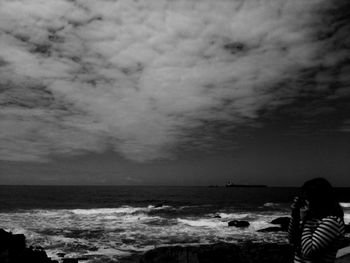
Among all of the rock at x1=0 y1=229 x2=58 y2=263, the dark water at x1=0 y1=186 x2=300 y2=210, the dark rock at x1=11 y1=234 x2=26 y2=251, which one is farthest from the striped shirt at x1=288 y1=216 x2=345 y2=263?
the dark water at x1=0 y1=186 x2=300 y2=210

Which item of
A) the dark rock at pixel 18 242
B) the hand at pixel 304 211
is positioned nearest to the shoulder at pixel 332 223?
the hand at pixel 304 211

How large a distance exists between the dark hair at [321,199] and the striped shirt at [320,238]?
0.20 feet

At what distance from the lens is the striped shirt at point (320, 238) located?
2.72 metres

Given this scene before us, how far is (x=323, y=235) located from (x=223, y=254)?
820cm

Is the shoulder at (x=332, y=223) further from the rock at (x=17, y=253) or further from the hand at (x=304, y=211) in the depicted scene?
the rock at (x=17, y=253)

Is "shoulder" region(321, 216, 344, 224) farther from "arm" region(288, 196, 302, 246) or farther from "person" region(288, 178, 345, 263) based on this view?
"arm" region(288, 196, 302, 246)

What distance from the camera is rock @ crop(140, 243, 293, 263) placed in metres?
9.97

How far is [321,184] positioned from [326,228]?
397mm

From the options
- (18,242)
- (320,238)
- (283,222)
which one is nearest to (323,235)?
(320,238)

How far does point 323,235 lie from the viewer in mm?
2729

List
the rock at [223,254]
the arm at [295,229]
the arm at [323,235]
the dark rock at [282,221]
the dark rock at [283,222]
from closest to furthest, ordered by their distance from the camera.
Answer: the arm at [323,235], the arm at [295,229], the rock at [223,254], the dark rock at [283,222], the dark rock at [282,221]

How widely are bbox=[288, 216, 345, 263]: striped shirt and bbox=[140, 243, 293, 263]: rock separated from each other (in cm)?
757

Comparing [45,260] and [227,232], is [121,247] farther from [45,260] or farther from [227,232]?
[227,232]

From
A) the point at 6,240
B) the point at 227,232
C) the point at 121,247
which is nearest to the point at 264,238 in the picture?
the point at 227,232
